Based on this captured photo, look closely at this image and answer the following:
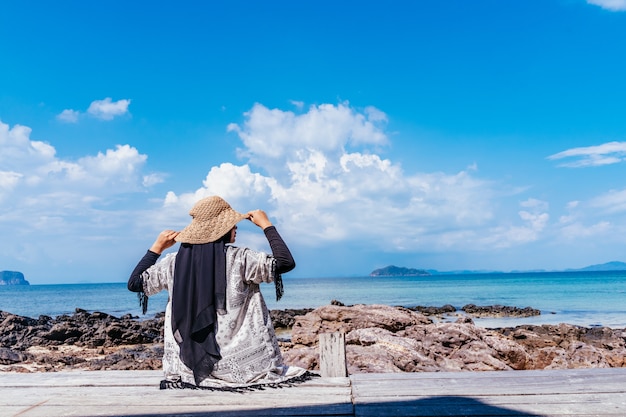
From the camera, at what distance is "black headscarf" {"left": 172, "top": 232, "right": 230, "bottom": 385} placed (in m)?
4.96

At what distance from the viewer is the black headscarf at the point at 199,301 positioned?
4961 millimetres

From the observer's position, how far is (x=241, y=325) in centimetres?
512

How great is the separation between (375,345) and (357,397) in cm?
460

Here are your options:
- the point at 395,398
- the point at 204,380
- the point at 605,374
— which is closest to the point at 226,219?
the point at 204,380

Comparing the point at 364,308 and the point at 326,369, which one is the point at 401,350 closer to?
the point at 326,369

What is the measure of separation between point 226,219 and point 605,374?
13.2ft

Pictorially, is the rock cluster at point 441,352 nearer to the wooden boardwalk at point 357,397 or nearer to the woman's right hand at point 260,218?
the wooden boardwalk at point 357,397

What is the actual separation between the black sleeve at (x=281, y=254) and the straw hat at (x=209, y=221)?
0.42 m

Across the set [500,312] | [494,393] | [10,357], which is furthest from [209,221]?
[500,312]

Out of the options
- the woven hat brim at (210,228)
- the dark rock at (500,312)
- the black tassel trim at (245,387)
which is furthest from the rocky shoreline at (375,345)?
the dark rock at (500,312)

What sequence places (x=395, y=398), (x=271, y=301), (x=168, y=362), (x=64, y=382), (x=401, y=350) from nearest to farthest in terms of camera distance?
(x=395, y=398) < (x=168, y=362) < (x=64, y=382) < (x=401, y=350) < (x=271, y=301)

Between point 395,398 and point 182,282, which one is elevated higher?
point 182,282

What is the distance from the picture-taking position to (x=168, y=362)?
17.5ft

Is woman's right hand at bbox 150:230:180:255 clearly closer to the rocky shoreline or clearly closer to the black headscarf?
the black headscarf
